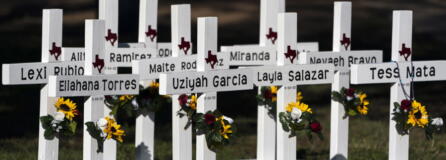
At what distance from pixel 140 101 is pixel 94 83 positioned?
1.15 meters

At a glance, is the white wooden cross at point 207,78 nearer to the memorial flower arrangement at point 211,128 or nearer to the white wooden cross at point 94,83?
the memorial flower arrangement at point 211,128

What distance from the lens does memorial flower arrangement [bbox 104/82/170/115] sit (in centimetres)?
983

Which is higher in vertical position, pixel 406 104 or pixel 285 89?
pixel 285 89

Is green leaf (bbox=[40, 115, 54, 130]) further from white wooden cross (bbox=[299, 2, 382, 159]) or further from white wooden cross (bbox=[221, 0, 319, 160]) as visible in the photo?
white wooden cross (bbox=[299, 2, 382, 159])

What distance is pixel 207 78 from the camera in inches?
355

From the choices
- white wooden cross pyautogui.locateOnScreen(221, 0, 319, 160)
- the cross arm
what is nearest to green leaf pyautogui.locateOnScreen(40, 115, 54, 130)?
white wooden cross pyautogui.locateOnScreen(221, 0, 319, 160)

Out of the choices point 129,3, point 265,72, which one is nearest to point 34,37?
point 129,3

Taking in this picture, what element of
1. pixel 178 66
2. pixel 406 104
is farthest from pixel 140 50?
pixel 406 104

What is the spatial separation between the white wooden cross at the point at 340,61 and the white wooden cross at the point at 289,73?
0.38m

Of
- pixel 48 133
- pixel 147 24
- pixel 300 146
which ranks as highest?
pixel 147 24

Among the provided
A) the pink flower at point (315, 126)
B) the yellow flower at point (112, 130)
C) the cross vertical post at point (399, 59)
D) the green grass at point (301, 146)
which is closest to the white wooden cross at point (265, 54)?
the pink flower at point (315, 126)

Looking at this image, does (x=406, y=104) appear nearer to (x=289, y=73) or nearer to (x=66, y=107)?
(x=289, y=73)

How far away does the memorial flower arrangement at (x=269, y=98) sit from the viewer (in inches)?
405

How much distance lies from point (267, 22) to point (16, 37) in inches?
422
